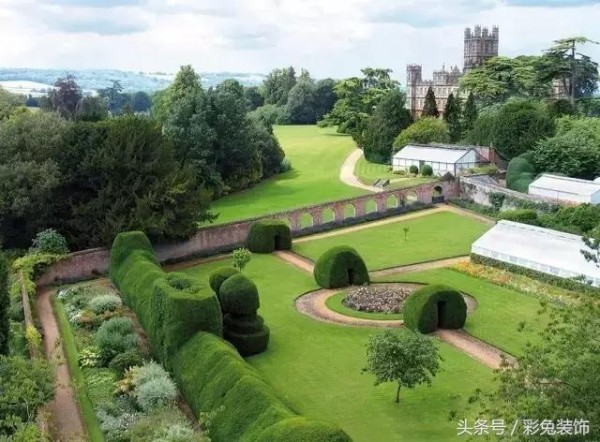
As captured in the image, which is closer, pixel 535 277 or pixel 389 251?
pixel 535 277

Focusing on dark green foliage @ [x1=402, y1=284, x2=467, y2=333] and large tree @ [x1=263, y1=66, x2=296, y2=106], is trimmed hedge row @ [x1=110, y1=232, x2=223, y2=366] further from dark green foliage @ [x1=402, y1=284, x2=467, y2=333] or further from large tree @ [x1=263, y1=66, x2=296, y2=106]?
large tree @ [x1=263, y1=66, x2=296, y2=106]

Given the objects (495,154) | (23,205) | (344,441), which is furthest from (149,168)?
(495,154)

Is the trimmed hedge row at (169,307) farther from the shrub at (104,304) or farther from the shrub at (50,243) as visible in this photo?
the shrub at (50,243)

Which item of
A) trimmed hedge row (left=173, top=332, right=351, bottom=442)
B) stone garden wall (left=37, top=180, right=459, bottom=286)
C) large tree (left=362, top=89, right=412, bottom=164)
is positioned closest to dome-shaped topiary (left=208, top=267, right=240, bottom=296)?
trimmed hedge row (left=173, top=332, right=351, bottom=442)

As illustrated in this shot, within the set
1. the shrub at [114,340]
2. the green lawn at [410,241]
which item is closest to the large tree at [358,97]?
the green lawn at [410,241]

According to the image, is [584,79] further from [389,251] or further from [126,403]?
[126,403]

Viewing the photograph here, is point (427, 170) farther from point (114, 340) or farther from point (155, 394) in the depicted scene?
point (155, 394)
